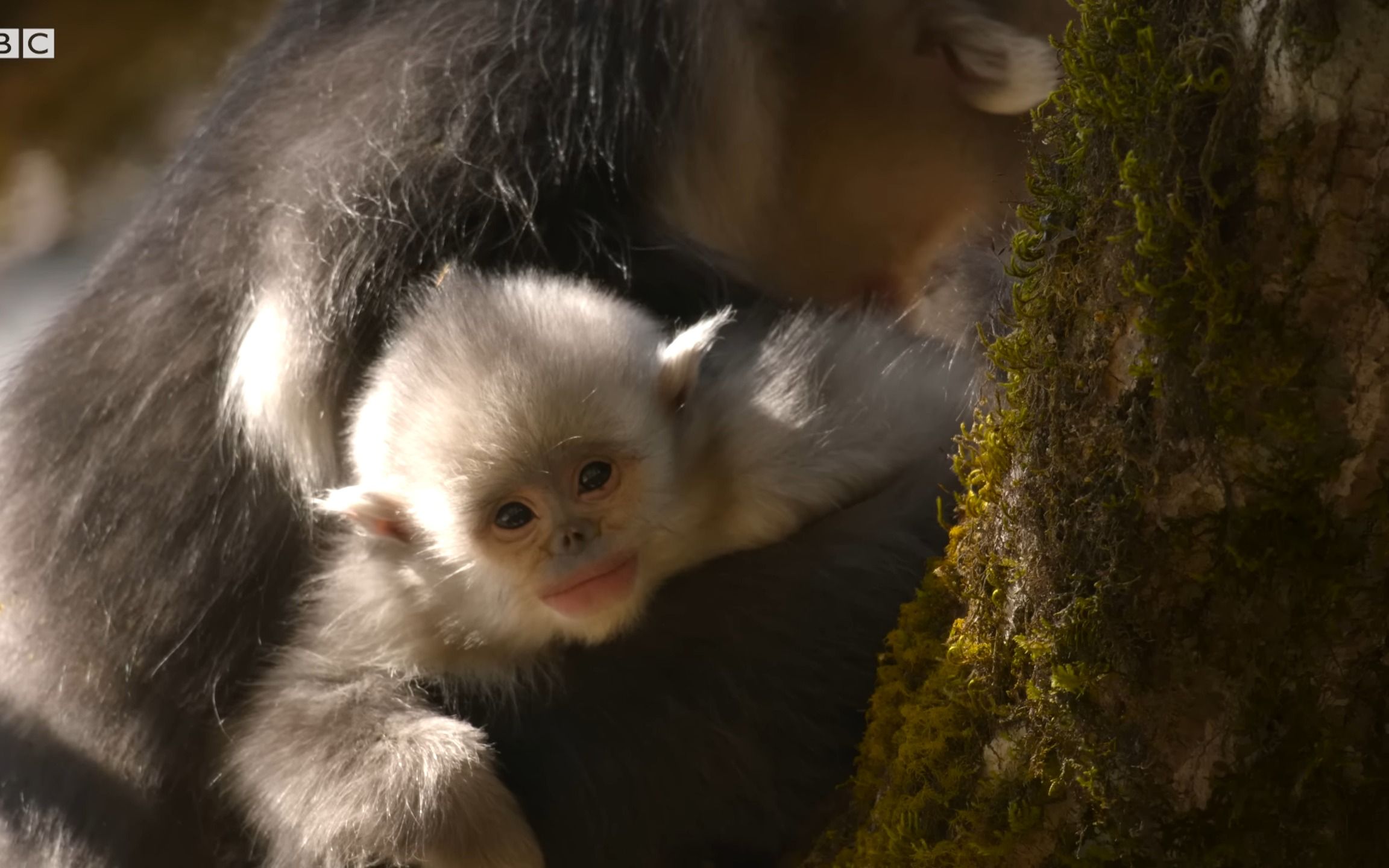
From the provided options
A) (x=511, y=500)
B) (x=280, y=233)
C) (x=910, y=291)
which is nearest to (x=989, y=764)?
(x=511, y=500)

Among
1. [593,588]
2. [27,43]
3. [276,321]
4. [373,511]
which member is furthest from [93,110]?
[593,588]

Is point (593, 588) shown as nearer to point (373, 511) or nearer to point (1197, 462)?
point (373, 511)

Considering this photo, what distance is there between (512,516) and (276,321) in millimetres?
407

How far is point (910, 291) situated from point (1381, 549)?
146cm

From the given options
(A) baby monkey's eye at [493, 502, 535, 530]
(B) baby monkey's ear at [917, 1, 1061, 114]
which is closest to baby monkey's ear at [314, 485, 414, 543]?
(A) baby monkey's eye at [493, 502, 535, 530]

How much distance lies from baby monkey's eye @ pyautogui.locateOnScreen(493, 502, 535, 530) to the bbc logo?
91.4 inches

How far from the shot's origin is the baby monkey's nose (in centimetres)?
157

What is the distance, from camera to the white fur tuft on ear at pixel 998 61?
2.04m

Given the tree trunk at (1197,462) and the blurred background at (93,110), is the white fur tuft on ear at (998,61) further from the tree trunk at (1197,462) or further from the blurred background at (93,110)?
the blurred background at (93,110)

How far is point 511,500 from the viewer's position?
1.59m

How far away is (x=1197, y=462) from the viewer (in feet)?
2.93

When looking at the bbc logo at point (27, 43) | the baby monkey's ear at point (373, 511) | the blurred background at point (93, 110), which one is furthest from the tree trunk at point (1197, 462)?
the blurred background at point (93, 110)

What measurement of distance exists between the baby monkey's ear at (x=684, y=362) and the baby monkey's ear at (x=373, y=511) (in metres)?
0.33

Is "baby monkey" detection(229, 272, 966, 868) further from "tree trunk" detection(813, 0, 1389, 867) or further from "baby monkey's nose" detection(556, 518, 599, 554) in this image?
"tree trunk" detection(813, 0, 1389, 867)
